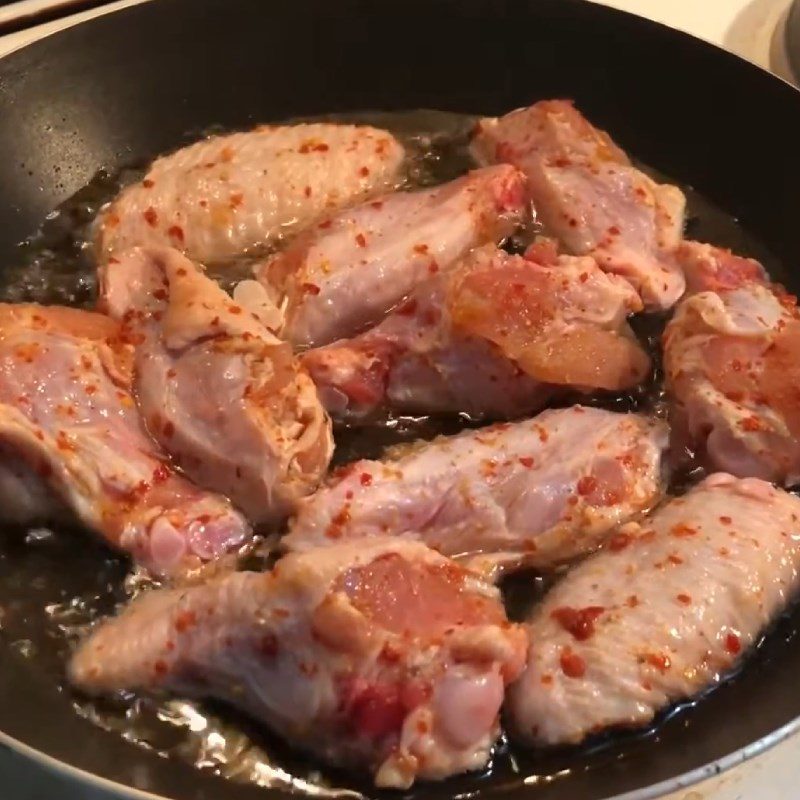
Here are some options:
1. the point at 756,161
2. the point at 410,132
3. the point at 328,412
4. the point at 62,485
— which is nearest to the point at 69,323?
the point at 62,485

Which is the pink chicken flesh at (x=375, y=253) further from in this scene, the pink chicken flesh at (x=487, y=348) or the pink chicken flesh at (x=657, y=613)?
the pink chicken flesh at (x=657, y=613)

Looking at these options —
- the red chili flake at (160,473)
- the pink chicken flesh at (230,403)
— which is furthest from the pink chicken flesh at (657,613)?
the red chili flake at (160,473)

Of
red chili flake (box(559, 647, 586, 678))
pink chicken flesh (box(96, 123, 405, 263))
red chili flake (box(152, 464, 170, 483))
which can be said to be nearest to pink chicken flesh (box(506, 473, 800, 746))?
red chili flake (box(559, 647, 586, 678))

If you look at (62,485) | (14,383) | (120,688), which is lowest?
(120,688)

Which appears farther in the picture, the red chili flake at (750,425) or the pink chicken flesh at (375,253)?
the pink chicken flesh at (375,253)

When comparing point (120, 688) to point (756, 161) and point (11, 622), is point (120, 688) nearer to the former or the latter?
point (11, 622)
